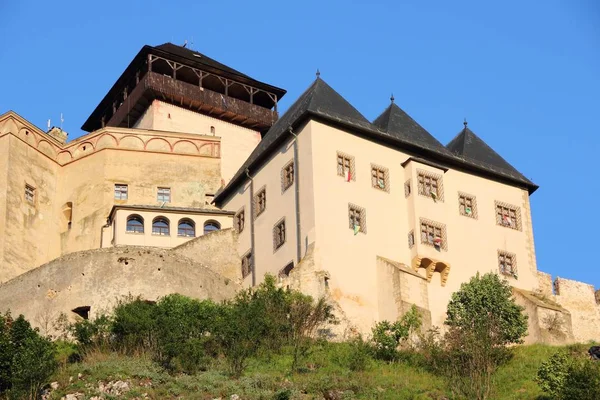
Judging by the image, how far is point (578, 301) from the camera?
2283 inches

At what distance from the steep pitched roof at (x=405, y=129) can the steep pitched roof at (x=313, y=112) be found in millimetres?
1576

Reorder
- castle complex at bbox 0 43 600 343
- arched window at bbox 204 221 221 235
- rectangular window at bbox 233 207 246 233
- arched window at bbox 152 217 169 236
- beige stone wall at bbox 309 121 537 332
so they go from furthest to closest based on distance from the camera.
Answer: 1. arched window at bbox 204 221 221 235
2. arched window at bbox 152 217 169 236
3. rectangular window at bbox 233 207 246 233
4. beige stone wall at bbox 309 121 537 332
5. castle complex at bbox 0 43 600 343

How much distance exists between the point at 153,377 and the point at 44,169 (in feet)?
83.5

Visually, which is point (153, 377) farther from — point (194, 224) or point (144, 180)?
point (144, 180)

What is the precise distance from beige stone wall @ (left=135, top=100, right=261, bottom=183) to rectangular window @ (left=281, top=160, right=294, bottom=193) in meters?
11.0

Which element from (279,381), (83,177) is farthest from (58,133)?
(279,381)

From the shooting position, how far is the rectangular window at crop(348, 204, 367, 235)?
5266cm

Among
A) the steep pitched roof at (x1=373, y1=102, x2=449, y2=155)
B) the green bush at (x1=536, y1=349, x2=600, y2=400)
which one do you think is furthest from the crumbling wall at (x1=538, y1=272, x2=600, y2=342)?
the green bush at (x1=536, y1=349, x2=600, y2=400)

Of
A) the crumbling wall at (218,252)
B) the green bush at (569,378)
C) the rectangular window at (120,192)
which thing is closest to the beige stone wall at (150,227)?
the crumbling wall at (218,252)

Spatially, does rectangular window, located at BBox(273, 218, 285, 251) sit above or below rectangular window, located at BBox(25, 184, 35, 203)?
below

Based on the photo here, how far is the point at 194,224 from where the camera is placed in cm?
5862

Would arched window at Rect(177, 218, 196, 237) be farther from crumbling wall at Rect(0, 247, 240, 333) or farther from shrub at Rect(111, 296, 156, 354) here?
shrub at Rect(111, 296, 156, 354)

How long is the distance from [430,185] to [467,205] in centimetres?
211

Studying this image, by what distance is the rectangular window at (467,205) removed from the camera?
56.5 m
